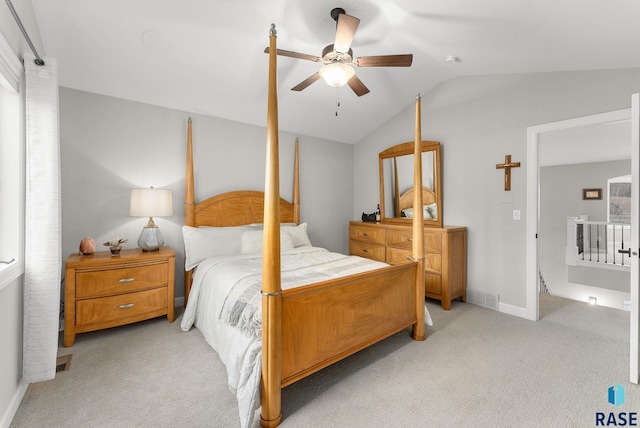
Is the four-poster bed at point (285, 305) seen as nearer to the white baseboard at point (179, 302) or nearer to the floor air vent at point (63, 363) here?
the white baseboard at point (179, 302)

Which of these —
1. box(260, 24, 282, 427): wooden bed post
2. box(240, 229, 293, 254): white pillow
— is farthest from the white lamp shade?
box(260, 24, 282, 427): wooden bed post

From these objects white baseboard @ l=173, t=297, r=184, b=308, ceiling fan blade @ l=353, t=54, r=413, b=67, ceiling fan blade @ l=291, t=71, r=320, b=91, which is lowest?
white baseboard @ l=173, t=297, r=184, b=308

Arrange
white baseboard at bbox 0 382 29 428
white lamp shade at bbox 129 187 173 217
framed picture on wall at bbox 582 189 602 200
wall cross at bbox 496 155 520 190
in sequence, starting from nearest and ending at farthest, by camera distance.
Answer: white baseboard at bbox 0 382 29 428 < white lamp shade at bbox 129 187 173 217 < wall cross at bbox 496 155 520 190 < framed picture on wall at bbox 582 189 602 200

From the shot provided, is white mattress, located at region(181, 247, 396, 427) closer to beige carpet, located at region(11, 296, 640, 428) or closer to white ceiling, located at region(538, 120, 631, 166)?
beige carpet, located at region(11, 296, 640, 428)

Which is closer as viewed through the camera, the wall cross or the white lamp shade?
the white lamp shade

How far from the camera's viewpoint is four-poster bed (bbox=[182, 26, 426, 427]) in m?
1.67

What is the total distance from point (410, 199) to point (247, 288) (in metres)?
2.86

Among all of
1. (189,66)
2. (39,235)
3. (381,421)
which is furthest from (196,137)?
(381,421)

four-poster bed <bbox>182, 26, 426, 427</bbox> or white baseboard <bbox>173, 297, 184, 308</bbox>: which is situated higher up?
four-poster bed <bbox>182, 26, 426, 427</bbox>

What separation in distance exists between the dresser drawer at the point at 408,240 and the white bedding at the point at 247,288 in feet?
3.52

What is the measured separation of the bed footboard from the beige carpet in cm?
22

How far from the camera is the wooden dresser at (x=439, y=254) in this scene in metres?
3.49

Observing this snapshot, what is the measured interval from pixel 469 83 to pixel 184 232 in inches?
148

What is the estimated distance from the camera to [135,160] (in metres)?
3.23
